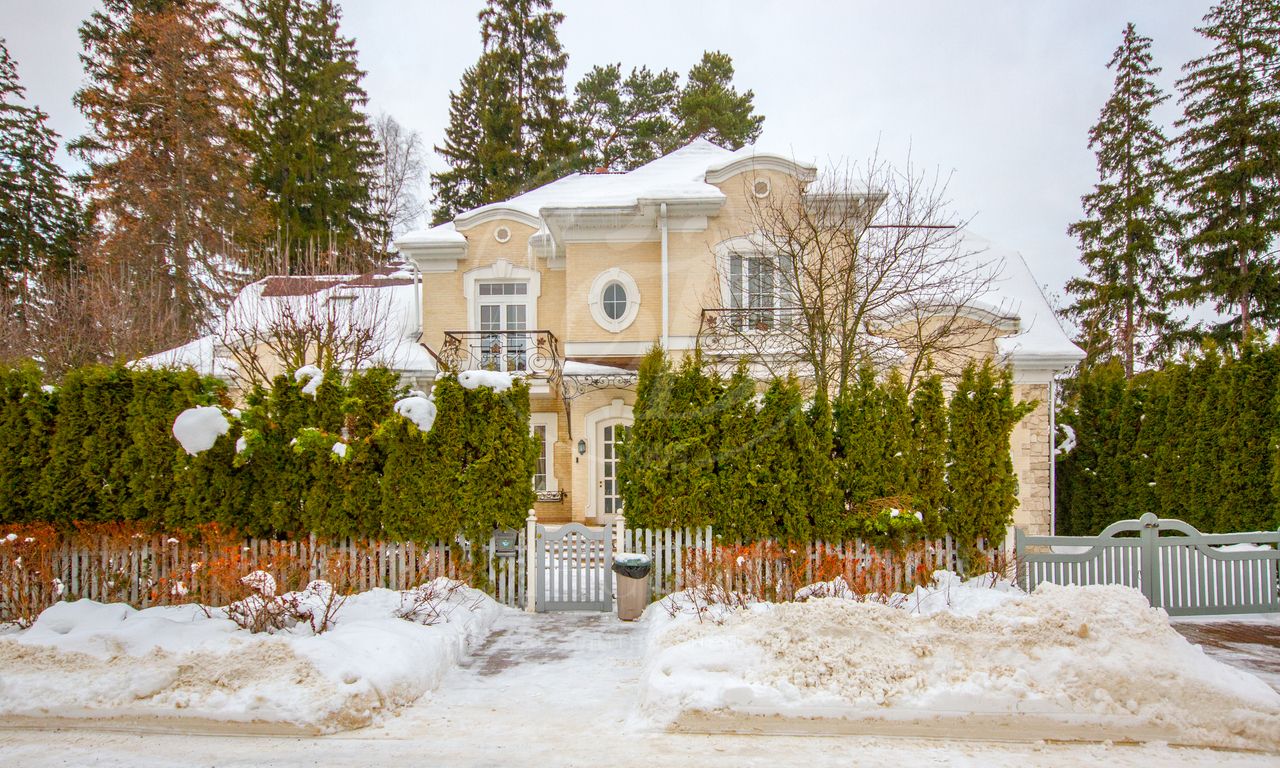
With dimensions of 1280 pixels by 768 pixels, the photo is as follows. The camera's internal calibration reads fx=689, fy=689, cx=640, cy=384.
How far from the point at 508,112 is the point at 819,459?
23.8m

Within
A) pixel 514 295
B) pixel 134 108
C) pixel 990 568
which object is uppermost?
pixel 134 108

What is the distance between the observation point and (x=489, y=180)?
27250mm

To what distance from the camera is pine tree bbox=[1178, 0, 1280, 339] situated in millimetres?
19656

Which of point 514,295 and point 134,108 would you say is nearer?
point 514,295

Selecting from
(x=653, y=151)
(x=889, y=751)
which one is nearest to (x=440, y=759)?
(x=889, y=751)

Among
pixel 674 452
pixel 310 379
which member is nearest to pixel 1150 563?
pixel 674 452

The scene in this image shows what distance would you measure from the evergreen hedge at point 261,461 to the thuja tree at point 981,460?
17.8ft

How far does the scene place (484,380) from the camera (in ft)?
27.6

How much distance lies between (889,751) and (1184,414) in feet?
33.8

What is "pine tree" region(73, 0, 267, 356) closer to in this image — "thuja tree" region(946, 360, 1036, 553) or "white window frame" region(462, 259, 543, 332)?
"white window frame" region(462, 259, 543, 332)

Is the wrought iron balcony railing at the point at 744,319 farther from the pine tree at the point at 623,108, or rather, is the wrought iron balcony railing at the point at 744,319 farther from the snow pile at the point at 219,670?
the pine tree at the point at 623,108

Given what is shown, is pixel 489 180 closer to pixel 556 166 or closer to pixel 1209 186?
pixel 556 166

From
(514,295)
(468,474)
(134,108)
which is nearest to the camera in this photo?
(468,474)

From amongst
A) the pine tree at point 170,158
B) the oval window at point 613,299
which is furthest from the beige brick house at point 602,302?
the pine tree at point 170,158
